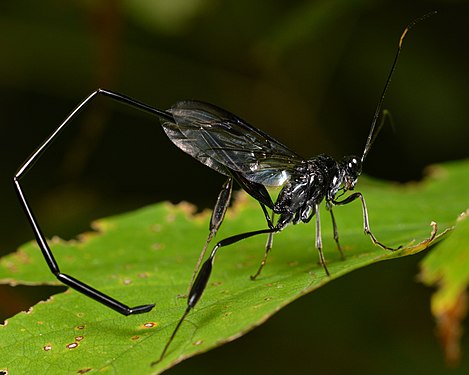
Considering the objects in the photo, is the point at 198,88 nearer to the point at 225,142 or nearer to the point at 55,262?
the point at 225,142

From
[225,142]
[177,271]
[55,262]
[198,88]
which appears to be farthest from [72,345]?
[198,88]

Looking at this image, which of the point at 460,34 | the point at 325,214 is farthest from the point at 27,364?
the point at 460,34

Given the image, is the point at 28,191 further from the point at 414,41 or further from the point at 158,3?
the point at 414,41

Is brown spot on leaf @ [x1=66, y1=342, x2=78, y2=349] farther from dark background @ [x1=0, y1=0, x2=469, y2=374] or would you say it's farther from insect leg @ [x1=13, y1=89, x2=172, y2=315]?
dark background @ [x1=0, y1=0, x2=469, y2=374]

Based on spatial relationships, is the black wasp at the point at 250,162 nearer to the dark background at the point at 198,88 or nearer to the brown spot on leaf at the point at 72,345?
the brown spot on leaf at the point at 72,345

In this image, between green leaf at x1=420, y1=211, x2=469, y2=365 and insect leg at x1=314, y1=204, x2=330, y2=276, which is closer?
green leaf at x1=420, y1=211, x2=469, y2=365

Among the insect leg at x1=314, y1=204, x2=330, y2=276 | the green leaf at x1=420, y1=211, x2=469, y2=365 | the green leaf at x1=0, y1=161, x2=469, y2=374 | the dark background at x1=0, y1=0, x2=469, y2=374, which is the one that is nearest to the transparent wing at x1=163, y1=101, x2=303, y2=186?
the insect leg at x1=314, y1=204, x2=330, y2=276
